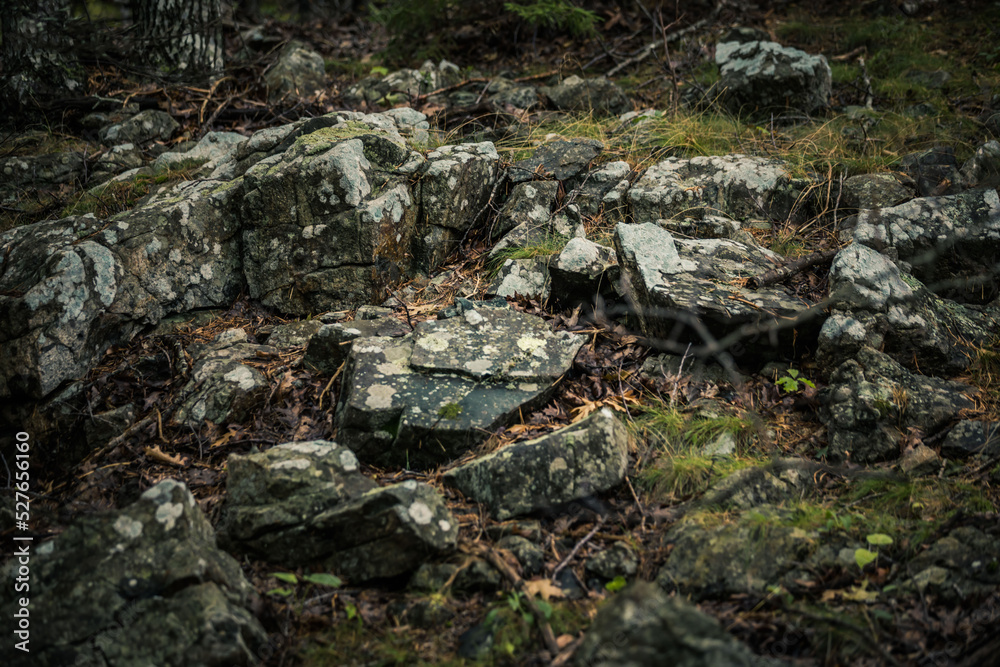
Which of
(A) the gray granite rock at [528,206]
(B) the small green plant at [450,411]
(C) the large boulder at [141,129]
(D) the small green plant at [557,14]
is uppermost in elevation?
(D) the small green plant at [557,14]

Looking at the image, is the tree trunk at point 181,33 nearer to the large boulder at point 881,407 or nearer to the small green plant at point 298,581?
the small green plant at point 298,581

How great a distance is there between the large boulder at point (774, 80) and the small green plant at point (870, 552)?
188 inches

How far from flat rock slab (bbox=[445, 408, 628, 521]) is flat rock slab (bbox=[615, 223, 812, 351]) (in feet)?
3.56

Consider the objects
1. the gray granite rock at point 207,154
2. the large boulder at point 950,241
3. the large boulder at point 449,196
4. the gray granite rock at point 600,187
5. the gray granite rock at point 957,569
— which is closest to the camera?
the gray granite rock at point 957,569

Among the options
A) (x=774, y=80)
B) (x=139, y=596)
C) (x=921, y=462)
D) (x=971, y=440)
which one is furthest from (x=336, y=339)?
(x=774, y=80)

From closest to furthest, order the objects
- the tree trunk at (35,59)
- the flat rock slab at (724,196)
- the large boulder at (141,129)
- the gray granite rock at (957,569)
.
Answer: the gray granite rock at (957,569), the flat rock slab at (724,196), the tree trunk at (35,59), the large boulder at (141,129)

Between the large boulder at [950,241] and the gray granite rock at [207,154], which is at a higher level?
the gray granite rock at [207,154]

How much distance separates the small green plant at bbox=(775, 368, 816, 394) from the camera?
370 centimetres

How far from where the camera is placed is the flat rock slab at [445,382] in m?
3.34

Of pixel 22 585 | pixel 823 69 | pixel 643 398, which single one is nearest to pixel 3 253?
pixel 22 585

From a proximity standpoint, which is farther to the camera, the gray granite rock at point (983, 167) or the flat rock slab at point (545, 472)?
the gray granite rock at point (983, 167)

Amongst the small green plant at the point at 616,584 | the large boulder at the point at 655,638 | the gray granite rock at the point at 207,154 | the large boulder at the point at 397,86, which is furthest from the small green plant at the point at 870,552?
the large boulder at the point at 397,86

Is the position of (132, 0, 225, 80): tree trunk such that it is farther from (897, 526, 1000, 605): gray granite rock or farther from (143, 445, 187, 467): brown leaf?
(897, 526, 1000, 605): gray granite rock

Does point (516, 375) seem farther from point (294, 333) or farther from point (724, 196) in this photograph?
point (724, 196)
